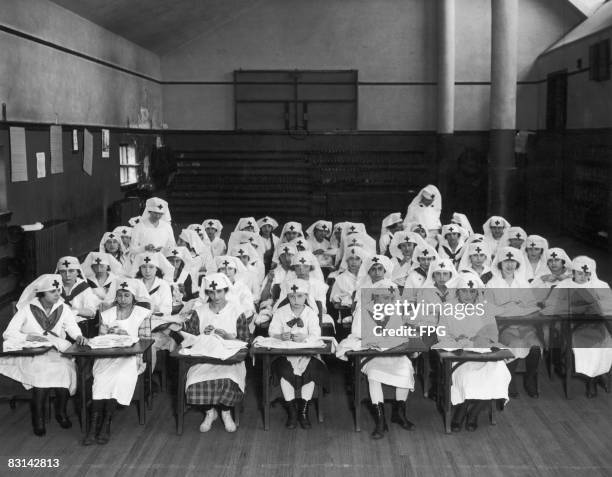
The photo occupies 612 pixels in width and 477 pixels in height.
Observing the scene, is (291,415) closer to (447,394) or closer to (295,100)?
(447,394)

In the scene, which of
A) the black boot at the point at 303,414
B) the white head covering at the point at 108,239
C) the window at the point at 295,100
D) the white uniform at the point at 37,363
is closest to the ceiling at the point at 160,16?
the window at the point at 295,100

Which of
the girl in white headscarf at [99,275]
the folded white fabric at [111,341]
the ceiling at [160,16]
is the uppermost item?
the ceiling at [160,16]

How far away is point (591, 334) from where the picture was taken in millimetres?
8438

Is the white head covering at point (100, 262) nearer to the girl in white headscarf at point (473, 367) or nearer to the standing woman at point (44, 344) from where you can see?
the standing woman at point (44, 344)

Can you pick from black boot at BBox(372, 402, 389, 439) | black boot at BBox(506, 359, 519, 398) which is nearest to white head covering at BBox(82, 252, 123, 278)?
black boot at BBox(372, 402, 389, 439)

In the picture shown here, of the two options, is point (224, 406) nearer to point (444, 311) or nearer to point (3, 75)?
point (444, 311)

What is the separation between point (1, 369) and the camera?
294 inches

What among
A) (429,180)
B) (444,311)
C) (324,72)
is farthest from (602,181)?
(444,311)

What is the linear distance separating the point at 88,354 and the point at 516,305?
14.1ft

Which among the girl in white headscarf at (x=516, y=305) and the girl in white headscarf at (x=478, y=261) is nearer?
the girl in white headscarf at (x=516, y=305)

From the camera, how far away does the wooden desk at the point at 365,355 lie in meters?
7.32

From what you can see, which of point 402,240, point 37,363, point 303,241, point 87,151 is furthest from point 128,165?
point 37,363

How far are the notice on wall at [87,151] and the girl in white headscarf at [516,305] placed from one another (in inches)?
296

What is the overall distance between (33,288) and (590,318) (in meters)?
5.32
